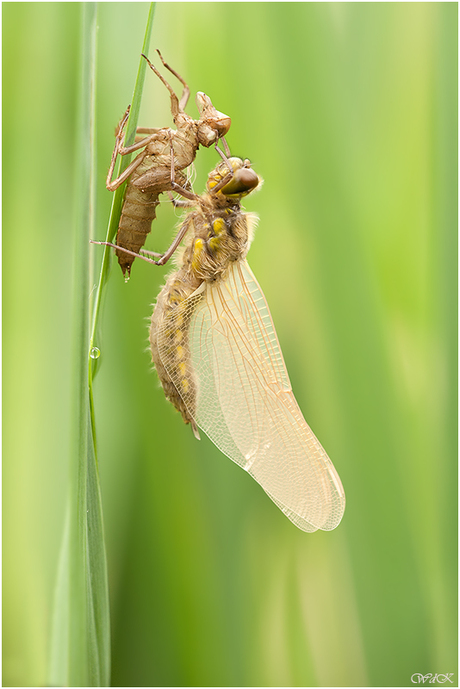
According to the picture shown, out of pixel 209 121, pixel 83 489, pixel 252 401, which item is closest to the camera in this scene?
pixel 83 489

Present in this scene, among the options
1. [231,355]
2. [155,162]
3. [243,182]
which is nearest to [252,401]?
[231,355]

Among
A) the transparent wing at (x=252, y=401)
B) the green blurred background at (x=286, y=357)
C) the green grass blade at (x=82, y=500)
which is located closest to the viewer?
the green grass blade at (x=82, y=500)

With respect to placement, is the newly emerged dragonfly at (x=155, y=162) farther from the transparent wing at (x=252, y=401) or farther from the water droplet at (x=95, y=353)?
the water droplet at (x=95, y=353)


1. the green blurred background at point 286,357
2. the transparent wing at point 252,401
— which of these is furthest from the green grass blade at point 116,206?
the transparent wing at point 252,401

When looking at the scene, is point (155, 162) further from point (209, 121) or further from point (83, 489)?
point (83, 489)

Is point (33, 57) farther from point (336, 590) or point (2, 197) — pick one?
point (336, 590)

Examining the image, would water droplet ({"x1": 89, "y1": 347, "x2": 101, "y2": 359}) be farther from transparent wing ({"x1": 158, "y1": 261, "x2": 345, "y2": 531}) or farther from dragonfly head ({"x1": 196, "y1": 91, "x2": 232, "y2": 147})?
dragonfly head ({"x1": 196, "y1": 91, "x2": 232, "y2": 147})

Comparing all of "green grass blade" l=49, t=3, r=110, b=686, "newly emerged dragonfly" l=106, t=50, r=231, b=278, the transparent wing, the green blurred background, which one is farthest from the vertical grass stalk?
the transparent wing

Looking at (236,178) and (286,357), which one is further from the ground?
(236,178)
